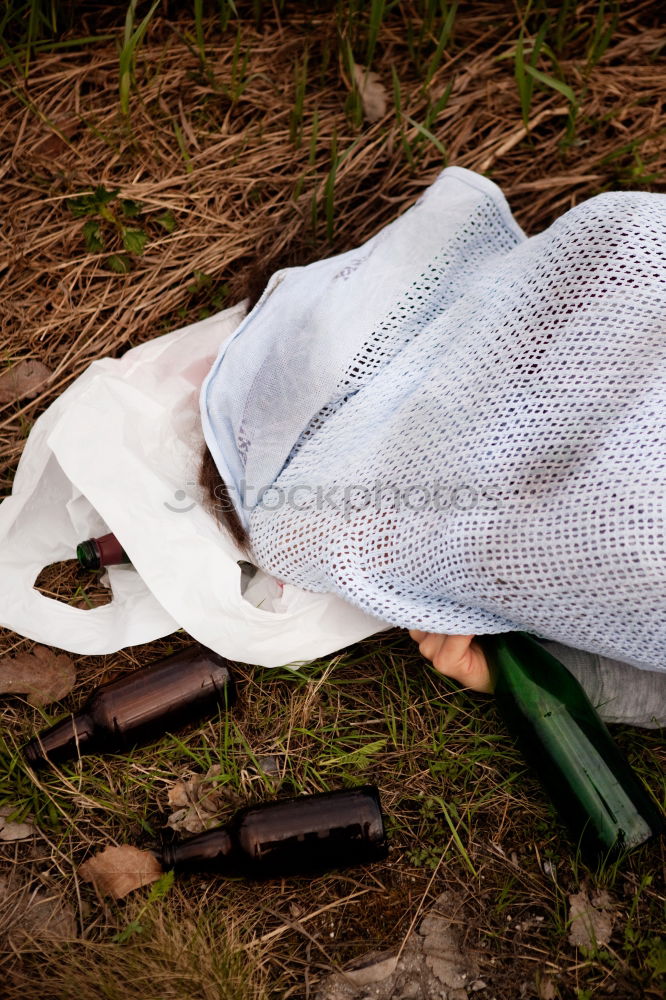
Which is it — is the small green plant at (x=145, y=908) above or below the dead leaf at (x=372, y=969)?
above

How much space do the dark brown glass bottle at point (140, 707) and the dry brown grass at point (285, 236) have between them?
2.3 inches

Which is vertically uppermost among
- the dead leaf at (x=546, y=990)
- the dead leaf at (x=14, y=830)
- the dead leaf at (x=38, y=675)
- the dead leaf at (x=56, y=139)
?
the dead leaf at (x=56, y=139)

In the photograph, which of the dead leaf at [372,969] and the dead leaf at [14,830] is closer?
the dead leaf at [372,969]

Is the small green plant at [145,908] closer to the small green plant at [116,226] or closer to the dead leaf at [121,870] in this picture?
the dead leaf at [121,870]

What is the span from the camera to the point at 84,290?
2.02 metres

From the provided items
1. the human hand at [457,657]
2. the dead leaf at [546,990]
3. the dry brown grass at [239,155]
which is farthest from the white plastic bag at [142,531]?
the dead leaf at [546,990]

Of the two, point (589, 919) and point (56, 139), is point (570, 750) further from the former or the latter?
point (56, 139)

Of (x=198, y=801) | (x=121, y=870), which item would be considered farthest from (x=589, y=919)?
(x=121, y=870)

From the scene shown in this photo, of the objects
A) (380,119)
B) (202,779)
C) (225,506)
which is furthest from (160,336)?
(202,779)

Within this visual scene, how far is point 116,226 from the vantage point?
2035 millimetres

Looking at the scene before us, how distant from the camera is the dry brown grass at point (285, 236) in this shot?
5.31ft

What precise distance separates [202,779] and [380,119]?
178 centimetres

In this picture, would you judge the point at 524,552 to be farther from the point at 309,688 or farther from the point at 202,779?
the point at 202,779

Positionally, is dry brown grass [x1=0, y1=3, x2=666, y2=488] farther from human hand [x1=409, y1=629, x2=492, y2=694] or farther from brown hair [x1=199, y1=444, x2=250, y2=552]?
human hand [x1=409, y1=629, x2=492, y2=694]
